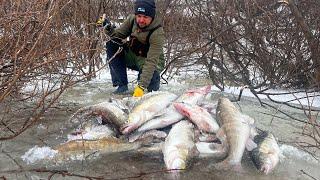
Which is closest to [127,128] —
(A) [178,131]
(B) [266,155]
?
(A) [178,131]

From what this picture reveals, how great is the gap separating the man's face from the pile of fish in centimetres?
140

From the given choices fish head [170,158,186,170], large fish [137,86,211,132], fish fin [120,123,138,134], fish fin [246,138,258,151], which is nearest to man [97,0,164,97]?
large fish [137,86,211,132]

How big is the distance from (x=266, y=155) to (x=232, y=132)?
0.32 m

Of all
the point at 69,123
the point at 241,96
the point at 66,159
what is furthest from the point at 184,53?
the point at 66,159

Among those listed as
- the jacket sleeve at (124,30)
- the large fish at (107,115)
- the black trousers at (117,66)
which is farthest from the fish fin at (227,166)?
the jacket sleeve at (124,30)

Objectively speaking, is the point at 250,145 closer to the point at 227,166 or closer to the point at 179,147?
the point at 227,166

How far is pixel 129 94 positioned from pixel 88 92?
540 millimetres

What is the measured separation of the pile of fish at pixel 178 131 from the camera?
3.84 metres

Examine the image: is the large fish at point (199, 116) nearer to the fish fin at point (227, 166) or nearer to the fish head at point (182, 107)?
the fish head at point (182, 107)

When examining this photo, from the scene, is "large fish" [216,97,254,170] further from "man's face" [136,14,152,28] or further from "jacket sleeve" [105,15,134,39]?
"jacket sleeve" [105,15,134,39]

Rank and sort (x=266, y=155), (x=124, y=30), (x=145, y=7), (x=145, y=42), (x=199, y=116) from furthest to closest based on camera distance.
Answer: (x=124, y=30) < (x=145, y=42) < (x=145, y=7) < (x=199, y=116) < (x=266, y=155)

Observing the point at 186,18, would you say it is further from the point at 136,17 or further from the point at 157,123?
the point at 157,123

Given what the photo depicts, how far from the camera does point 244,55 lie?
7.59m

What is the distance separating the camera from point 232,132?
13.1 ft
